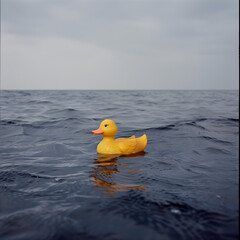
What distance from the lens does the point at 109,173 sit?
528 cm

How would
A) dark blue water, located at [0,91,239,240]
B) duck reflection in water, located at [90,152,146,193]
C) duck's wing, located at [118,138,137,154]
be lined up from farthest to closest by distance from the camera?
duck's wing, located at [118,138,137,154] < duck reflection in water, located at [90,152,146,193] < dark blue water, located at [0,91,239,240]

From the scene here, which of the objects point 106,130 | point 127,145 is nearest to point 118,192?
point 127,145

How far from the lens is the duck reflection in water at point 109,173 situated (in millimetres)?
4453

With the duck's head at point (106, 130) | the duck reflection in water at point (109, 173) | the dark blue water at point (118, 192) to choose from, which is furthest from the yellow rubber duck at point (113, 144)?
the dark blue water at point (118, 192)

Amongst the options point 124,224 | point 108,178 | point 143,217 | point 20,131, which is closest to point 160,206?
point 143,217

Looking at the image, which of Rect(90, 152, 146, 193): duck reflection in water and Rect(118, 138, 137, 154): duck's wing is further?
Rect(118, 138, 137, 154): duck's wing

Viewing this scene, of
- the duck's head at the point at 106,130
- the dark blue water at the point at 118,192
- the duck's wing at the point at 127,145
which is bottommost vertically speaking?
the dark blue water at the point at 118,192

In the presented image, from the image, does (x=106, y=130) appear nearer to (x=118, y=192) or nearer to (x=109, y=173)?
(x=109, y=173)

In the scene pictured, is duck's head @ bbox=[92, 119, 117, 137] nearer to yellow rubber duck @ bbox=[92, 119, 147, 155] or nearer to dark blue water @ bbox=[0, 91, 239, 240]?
yellow rubber duck @ bbox=[92, 119, 147, 155]

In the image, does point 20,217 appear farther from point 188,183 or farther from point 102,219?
point 188,183

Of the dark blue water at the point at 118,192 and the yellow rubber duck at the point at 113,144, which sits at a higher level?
the yellow rubber duck at the point at 113,144

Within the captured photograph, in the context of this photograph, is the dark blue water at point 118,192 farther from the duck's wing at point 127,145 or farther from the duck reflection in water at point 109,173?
the duck's wing at point 127,145

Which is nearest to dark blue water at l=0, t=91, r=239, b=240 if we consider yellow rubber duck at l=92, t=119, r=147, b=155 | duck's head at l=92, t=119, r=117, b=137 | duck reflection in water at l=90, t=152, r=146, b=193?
duck reflection in water at l=90, t=152, r=146, b=193

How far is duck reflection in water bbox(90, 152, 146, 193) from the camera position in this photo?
4453 mm
